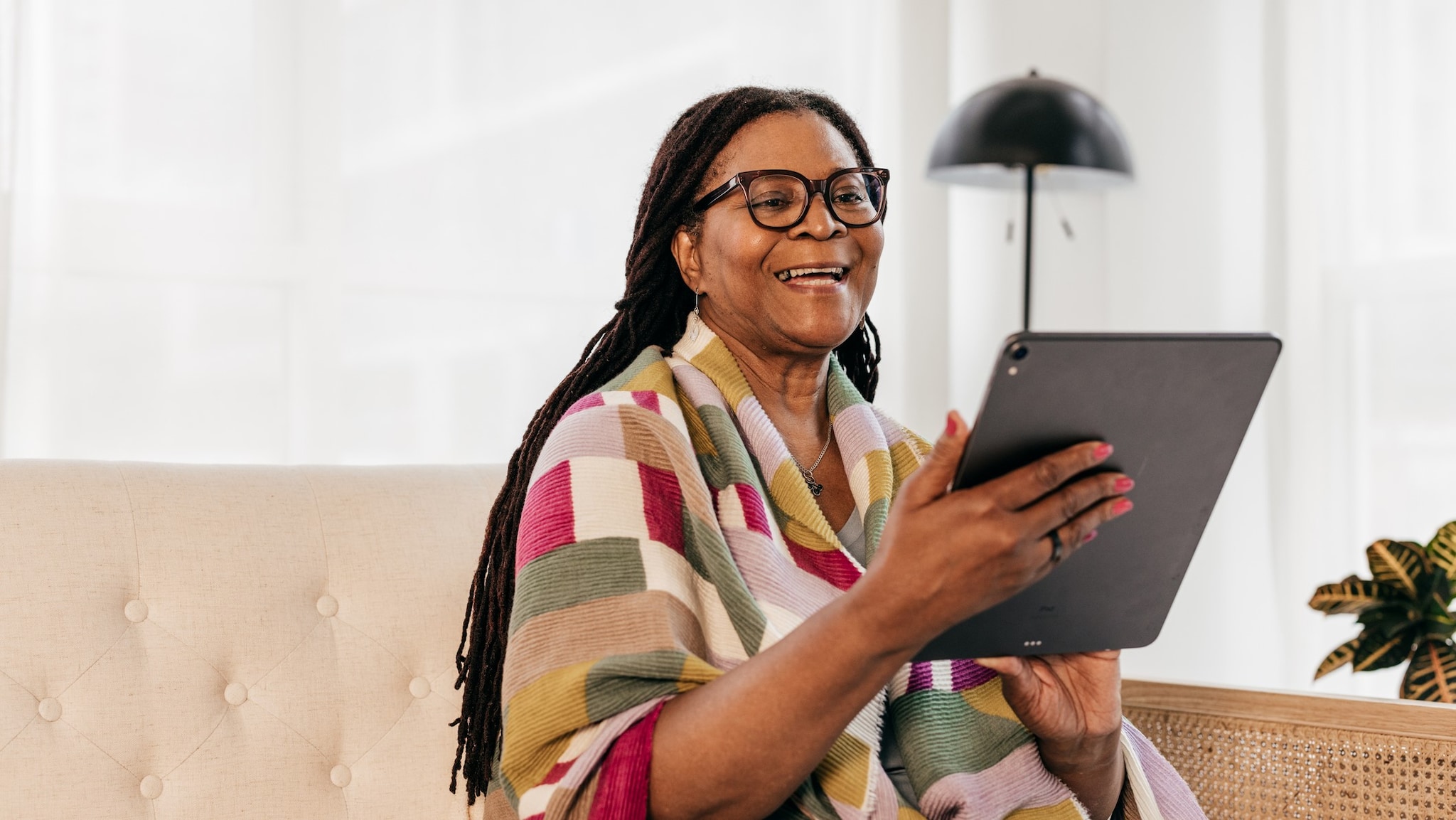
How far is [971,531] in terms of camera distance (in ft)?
2.53

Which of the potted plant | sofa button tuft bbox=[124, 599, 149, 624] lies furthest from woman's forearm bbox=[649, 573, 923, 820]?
the potted plant

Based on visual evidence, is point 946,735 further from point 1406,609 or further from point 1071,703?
point 1406,609

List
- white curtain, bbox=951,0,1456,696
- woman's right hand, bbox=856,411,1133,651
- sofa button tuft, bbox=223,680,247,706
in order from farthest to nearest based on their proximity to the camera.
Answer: white curtain, bbox=951,0,1456,696
sofa button tuft, bbox=223,680,247,706
woman's right hand, bbox=856,411,1133,651

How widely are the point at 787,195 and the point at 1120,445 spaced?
1.71 ft

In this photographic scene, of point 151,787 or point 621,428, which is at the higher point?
point 621,428

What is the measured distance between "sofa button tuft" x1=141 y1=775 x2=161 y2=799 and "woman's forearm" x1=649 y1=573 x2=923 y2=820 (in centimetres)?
55

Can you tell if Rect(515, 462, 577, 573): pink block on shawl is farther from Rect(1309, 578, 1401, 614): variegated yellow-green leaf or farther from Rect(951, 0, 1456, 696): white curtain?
Rect(951, 0, 1456, 696): white curtain

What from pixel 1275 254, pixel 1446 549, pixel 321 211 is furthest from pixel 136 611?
pixel 1275 254

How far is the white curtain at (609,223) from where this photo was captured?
2.07 metres

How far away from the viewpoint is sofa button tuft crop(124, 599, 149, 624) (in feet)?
3.99

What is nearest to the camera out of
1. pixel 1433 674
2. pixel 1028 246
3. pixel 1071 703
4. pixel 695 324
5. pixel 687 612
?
pixel 687 612

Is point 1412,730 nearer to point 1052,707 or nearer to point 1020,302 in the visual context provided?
point 1052,707

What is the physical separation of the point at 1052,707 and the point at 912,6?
95.9 inches

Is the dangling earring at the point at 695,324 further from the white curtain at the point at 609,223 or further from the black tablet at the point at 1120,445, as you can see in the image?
the white curtain at the point at 609,223
